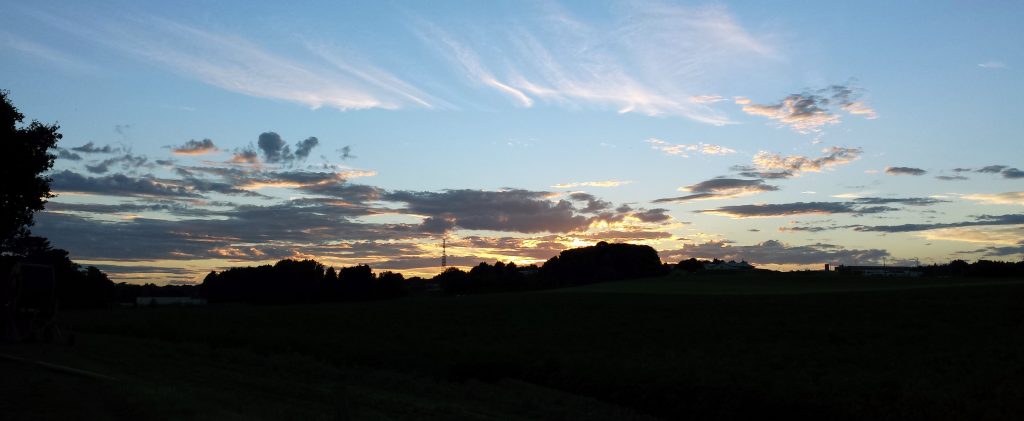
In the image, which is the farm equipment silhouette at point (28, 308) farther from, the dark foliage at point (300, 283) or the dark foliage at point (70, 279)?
the dark foliage at point (300, 283)

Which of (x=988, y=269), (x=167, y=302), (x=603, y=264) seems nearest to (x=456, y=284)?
(x=603, y=264)

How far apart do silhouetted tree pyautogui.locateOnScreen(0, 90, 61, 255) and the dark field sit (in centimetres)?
826

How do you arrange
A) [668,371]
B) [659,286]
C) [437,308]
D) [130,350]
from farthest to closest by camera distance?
[659,286] → [437,308] → [130,350] → [668,371]

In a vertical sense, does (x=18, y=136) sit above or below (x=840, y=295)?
above

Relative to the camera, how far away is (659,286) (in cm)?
7862

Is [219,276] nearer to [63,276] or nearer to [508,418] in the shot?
[63,276]

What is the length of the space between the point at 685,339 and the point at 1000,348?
1159cm

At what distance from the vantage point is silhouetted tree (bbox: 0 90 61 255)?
39188mm

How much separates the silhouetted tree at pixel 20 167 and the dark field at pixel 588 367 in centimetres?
826

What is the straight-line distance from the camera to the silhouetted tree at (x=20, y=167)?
3919cm

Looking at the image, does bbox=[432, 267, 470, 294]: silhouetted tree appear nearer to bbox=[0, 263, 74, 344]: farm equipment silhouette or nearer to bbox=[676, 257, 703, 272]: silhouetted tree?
bbox=[676, 257, 703, 272]: silhouetted tree

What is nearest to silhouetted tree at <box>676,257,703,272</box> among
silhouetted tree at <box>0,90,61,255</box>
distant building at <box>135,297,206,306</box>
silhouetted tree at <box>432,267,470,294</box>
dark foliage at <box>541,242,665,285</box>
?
dark foliage at <box>541,242,665,285</box>

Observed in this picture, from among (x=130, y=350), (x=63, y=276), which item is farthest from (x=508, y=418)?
(x=63, y=276)

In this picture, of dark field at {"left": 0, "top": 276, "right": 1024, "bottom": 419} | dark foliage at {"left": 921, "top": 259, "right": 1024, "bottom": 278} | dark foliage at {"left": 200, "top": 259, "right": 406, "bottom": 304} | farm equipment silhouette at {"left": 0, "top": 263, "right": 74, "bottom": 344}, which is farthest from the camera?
dark foliage at {"left": 200, "top": 259, "right": 406, "bottom": 304}
